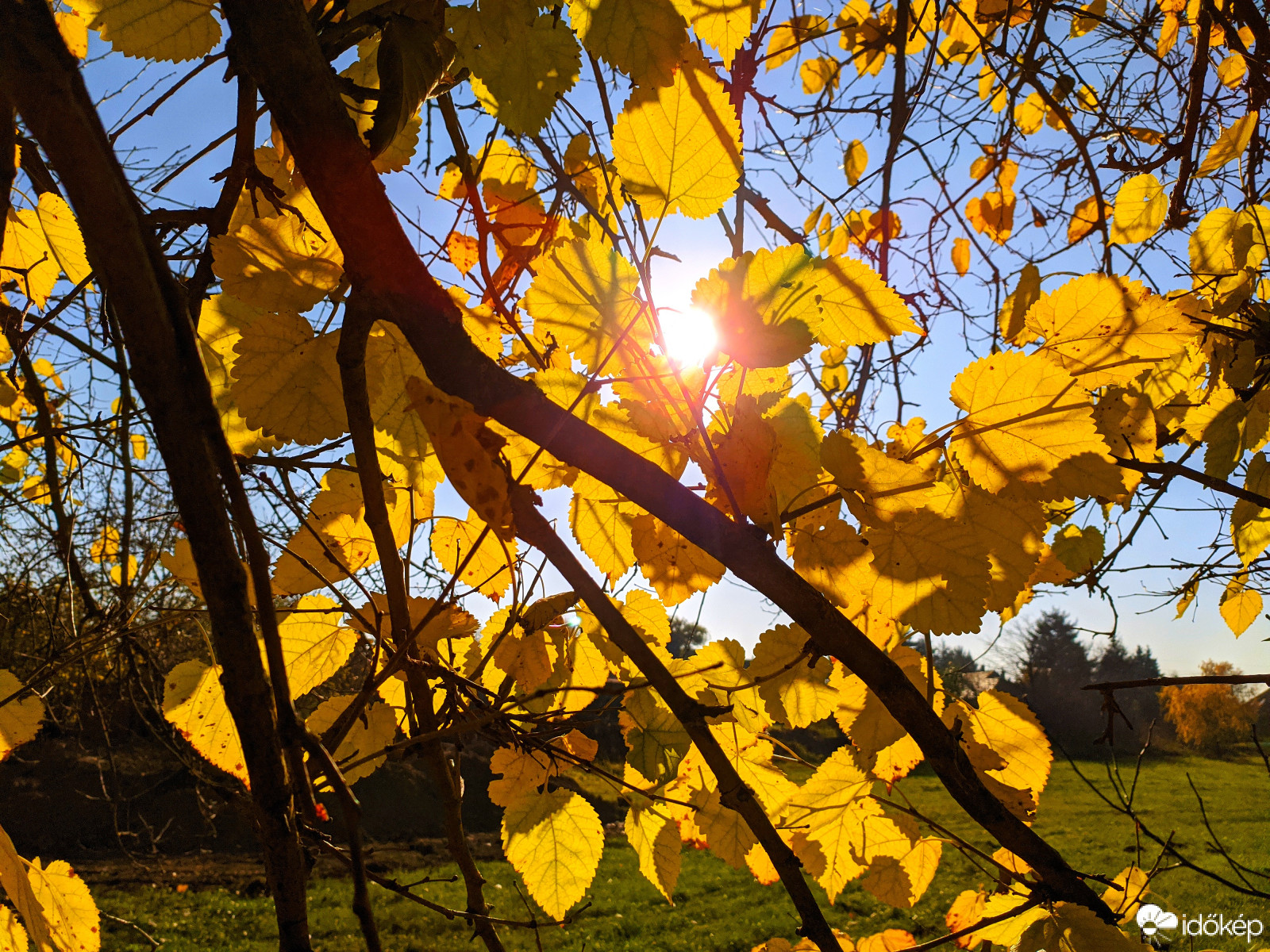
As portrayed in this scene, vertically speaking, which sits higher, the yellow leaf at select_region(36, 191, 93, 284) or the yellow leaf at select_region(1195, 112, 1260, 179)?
the yellow leaf at select_region(1195, 112, 1260, 179)

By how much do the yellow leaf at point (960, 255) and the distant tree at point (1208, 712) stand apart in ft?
32.4

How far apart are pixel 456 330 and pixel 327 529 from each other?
49 centimetres

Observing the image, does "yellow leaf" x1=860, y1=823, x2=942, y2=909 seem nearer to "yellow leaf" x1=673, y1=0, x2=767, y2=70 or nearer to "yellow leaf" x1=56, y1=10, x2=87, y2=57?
"yellow leaf" x1=673, y1=0, x2=767, y2=70

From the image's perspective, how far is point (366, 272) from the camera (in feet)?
2.03

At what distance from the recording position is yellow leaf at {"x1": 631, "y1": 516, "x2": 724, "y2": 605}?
32.2 inches

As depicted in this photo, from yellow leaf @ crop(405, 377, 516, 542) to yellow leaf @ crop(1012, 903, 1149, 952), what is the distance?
627mm

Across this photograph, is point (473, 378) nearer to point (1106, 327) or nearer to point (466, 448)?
point (466, 448)

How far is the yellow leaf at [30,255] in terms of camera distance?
1236 millimetres

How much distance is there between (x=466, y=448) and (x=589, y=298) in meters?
0.24

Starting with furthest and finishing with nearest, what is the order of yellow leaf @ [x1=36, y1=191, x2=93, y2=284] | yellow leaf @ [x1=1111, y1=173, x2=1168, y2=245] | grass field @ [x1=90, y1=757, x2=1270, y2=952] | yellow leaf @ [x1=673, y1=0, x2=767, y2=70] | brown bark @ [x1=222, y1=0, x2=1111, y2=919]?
grass field @ [x1=90, y1=757, x2=1270, y2=952] → yellow leaf @ [x1=1111, y1=173, x2=1168, y2=245] → yellow leaf @ [x1=36, y1=191, x2=93, y2=284] → yellow leaf @ [x1=673, y1=0, x2=767, y2=70] → brown bark @ [x1=222, y1=0, x2=1111, y2=919]

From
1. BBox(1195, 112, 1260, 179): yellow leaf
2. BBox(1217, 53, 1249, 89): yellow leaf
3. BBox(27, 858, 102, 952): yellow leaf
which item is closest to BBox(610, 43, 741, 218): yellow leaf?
BBox(27, 858, 102, 952): yellow leaf

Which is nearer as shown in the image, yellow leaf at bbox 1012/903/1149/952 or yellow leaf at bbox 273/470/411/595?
yellow leaf at bbox 1012/903/1149/952

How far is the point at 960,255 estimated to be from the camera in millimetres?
2770

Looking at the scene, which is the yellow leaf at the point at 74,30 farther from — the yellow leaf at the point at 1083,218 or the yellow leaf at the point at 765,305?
the yellow leaf at the point at 1083,218
